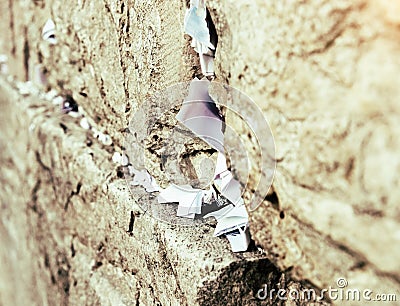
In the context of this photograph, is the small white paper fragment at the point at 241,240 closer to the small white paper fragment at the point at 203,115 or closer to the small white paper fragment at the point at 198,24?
the small white paper fragment at the point at 203,115

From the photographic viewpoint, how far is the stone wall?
2.22ft

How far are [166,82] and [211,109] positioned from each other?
0.50 feet

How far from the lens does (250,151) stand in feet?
2.90

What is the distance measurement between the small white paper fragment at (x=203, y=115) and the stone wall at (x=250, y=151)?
6cm

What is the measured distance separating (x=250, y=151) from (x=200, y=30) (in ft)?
0.88

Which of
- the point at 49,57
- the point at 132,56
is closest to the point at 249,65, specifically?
the point at 132,56

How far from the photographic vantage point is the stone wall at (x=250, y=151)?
2.22 feet

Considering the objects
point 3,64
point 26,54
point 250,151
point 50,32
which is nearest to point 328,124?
point 250,151

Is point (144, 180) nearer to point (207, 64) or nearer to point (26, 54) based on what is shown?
point (207, 64)

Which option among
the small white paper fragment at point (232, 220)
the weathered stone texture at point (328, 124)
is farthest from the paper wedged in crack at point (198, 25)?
the small white paper fragment at point (232, 220)

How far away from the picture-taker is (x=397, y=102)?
2.08 feet

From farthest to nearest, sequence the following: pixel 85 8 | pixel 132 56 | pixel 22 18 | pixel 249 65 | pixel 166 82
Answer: pixel 22 18, pixel 85 8, pixel 132 56, pixel 166 82, pixel 249 65

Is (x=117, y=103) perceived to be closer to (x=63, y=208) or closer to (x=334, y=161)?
(x=63, y=208)

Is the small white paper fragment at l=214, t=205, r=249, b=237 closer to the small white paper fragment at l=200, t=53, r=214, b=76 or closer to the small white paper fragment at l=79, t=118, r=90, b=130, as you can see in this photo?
the small white paper fragment at l=200, t=53, r=214, b=76
